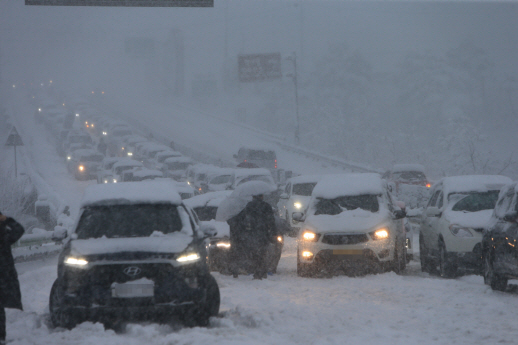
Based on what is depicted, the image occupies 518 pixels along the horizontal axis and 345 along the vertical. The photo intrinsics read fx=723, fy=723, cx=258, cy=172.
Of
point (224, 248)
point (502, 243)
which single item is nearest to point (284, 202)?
point (224, 248)

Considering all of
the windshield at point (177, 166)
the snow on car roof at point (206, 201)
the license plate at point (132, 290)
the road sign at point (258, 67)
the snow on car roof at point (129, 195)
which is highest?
the road sign at point (258, 67)

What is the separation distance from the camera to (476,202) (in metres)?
13.3

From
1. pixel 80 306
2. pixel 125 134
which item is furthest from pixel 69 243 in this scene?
pixel 125 134

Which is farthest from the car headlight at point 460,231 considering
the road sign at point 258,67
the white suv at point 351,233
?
the road sign at point 258,67

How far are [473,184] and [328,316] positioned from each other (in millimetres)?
6238

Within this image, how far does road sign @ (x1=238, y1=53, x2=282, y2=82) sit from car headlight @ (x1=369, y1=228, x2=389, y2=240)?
3726cm

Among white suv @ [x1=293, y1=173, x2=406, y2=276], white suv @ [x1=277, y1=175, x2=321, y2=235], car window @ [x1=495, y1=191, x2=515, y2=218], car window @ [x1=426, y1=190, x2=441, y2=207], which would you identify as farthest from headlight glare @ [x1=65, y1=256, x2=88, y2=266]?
white suv @ [x1=277, y1=175, x2=321, y2=235]

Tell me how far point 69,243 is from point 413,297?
469cm

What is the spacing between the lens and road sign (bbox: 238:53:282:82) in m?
49.0

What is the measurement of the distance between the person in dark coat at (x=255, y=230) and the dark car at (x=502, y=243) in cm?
357

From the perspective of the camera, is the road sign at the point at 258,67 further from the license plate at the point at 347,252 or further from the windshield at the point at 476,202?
the license plate at the point at 347,252

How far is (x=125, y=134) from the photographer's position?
219 feet

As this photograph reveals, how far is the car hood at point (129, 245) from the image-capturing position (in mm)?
7461

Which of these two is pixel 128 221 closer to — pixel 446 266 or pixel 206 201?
pixel 446 266
